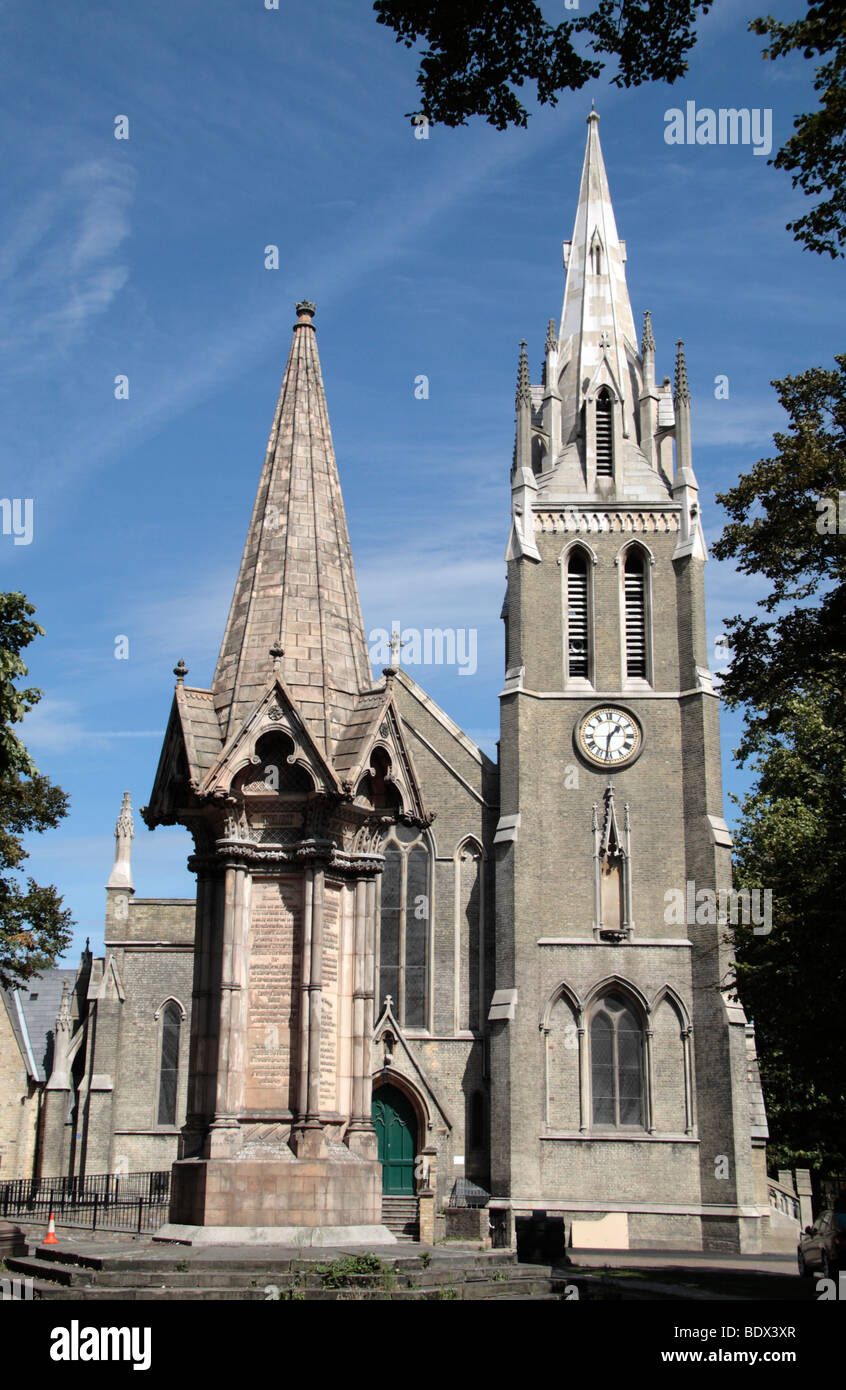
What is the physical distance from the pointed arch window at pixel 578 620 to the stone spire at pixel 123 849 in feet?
48.1

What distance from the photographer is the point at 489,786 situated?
42375 millimetres

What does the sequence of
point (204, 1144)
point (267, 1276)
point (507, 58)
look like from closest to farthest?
point (507, 58) → point (267, 1276) → point (204, 1144)

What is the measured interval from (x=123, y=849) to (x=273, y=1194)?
3156 cm

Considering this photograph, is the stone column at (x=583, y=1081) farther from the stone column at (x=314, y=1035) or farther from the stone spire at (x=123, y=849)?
the stone column at (x=314, y=1035)

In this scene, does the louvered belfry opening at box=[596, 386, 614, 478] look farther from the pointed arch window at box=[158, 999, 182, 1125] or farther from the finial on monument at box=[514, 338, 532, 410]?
the pointed arch window at box=[158, 999, 182, 1125]

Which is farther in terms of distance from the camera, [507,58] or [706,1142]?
[706,1142]

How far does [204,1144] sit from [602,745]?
1133 inches

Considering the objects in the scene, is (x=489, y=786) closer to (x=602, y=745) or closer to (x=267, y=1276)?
(x=602, y=745)

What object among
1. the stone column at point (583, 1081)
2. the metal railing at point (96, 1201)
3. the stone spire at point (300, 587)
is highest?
the stone spire at point (300, 587)

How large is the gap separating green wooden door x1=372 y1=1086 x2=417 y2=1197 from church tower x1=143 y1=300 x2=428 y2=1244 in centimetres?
2548

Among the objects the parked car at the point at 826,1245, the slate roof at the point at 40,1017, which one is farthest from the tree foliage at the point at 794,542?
the slate roof at the point at 40,1017

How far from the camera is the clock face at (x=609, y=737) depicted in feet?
136

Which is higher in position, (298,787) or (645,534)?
(645,534)
